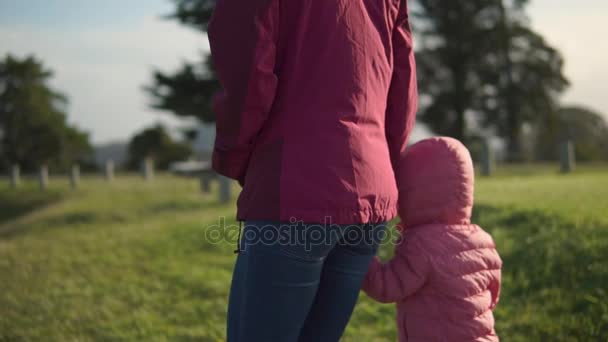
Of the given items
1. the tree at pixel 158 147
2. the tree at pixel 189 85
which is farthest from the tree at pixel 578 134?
the tree at pixel 158 147

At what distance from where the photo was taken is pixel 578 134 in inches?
1078

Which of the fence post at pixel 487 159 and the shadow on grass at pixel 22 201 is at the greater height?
the fence post at pixel 487 159

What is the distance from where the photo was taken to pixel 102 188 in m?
15.6

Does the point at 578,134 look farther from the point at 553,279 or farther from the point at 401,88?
the point at 401,88

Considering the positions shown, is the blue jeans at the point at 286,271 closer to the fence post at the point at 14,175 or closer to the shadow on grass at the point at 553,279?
the shadow on grass at the point at 553,279

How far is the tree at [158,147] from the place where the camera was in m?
29.0

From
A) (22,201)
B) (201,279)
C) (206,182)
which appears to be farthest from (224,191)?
(22,201)

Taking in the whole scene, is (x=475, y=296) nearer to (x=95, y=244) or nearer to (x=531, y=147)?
(x=95, y=244)

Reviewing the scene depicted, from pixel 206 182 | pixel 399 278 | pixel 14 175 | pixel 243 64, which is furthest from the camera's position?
pixel 14 175

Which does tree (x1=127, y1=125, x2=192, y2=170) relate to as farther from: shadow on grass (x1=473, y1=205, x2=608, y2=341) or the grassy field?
shadow on grass (x1=473, y1=205, x2=608, y2=341)

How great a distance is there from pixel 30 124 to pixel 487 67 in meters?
22.7

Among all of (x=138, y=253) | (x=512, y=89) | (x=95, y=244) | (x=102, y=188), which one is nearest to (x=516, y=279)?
(x=138, y=253)

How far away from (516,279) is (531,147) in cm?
2523

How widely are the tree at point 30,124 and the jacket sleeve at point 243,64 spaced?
2657cm
